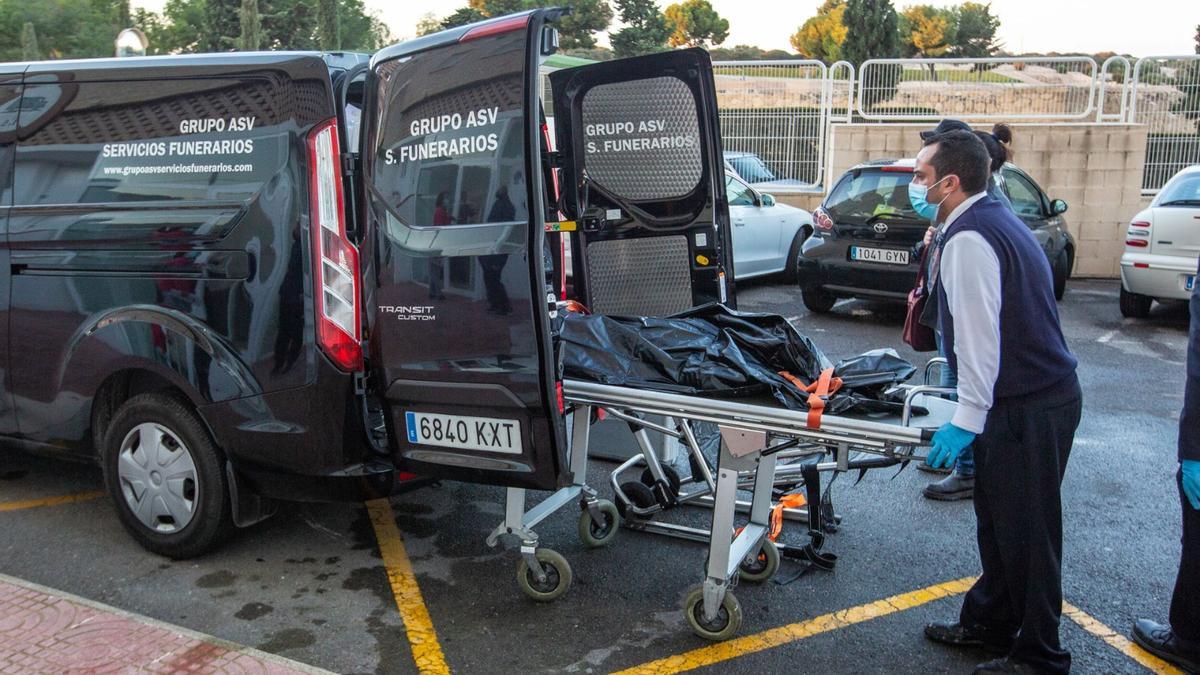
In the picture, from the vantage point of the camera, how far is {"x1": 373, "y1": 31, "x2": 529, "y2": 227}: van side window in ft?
11.0

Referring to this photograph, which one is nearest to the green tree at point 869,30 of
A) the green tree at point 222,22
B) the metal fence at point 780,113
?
the metal fence at point 780,113

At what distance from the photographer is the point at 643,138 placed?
529 cm

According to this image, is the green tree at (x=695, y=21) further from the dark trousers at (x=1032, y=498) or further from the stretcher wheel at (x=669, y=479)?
the dark trousers at (x=1032, y=498)

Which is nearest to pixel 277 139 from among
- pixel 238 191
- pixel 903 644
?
pixel 238 191

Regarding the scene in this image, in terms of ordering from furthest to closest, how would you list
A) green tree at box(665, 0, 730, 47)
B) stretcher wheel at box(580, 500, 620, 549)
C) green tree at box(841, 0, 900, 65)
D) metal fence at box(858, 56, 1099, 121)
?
green tree at box(665, 0, 730, 47)
green tree at box(841, 0, 900, 65)
metal fence at box(858, 56, 1099, 121)
stretcher wheel at box(580, 500, 620, 549)

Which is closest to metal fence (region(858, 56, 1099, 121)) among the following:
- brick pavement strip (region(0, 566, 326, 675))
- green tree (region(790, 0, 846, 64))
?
brick pavement strip (region(0, 566, 326, 675))

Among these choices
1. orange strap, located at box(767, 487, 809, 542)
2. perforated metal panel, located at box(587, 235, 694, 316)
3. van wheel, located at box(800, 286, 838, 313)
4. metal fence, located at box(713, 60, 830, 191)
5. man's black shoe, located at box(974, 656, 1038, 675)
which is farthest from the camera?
metal fence, located at box(713, 60, 830, 191)

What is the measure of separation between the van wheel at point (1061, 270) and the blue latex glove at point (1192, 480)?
728cm

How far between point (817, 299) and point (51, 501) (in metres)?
7.05

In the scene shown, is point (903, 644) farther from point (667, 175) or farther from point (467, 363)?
point (667, 175)

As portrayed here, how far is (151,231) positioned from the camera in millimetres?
3924

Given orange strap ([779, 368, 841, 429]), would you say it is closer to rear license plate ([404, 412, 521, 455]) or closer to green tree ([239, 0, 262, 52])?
rear license plate ([404, 412, 521, 455])

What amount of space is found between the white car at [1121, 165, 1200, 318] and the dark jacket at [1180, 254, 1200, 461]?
6225mm

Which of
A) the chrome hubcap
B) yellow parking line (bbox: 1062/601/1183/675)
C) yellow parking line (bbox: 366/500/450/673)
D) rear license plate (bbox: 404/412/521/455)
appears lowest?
yellow parking line (bbox: 1062/601/1183/675)
